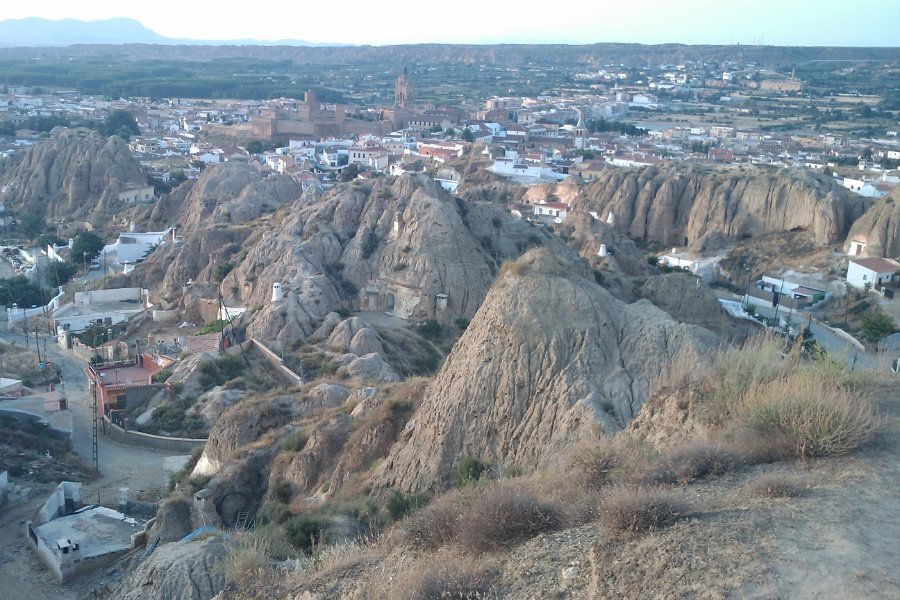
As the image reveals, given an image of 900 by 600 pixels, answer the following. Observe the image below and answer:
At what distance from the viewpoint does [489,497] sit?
6.94 m

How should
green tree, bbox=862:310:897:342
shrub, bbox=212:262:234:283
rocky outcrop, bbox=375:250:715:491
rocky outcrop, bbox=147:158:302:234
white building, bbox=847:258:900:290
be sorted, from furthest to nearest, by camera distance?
rocky outcrop, bbox=147:158:302:234, white building, bbox=847:258:900:290, shrub, bbox=212:262:234:283, green tree, bbox=862:310:897:342, rocky outcrop, bbox=375:250:715:491

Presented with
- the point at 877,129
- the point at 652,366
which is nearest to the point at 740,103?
the point at 877,129

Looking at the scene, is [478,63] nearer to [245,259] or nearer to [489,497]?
[245,259]

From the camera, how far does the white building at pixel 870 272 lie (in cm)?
3538

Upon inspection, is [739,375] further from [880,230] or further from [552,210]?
[552,210]

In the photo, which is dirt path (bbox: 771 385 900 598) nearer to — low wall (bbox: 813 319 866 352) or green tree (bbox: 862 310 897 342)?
low wall (bbox: 813 319 866 352)

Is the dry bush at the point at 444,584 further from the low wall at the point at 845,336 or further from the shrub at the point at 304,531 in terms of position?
the low wall at the point at 845,336

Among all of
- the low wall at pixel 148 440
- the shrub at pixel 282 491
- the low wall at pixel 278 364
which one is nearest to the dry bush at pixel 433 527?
the shrub at pixel 282 491

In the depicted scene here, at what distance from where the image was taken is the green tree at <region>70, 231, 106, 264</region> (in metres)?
41.4

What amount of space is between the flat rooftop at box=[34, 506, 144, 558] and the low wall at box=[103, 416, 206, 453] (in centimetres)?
405

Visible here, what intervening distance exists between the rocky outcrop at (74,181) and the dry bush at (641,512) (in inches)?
1969

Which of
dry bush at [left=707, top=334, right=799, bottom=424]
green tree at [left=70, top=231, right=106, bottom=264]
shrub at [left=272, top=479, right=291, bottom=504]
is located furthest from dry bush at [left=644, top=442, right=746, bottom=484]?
green tree at [left=70, top=231, right=106, bottom=264]

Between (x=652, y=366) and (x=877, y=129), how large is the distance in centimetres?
8350

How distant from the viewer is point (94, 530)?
52.7 ft
